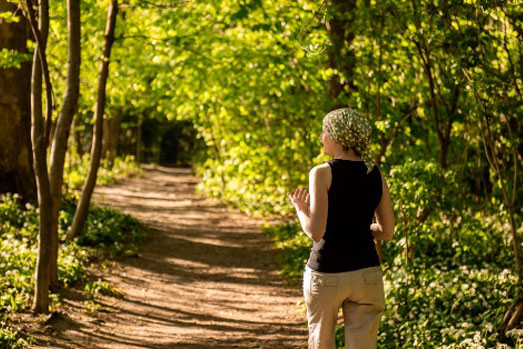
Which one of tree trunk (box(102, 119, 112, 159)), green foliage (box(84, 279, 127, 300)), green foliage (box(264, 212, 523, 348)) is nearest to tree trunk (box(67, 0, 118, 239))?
green foliage (box(84, 279, 127, 300))

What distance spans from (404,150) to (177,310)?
4.06 m

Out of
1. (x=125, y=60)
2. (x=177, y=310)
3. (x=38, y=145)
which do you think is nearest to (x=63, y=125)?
(x=38, y=145)

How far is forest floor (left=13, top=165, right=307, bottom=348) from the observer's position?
7293mm

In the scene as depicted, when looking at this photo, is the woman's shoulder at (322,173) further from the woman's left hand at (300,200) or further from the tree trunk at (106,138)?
the tree trunk at (106,138)

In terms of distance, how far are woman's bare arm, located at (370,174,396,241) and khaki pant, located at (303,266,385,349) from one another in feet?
1.02

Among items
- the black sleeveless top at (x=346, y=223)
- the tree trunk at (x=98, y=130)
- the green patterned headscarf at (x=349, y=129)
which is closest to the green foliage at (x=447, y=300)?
the black sleeveless top at (x=346, y=223)

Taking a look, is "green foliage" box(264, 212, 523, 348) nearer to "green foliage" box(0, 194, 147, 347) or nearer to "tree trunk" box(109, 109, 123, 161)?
"green foliage" box(0, 194, 147, 347)

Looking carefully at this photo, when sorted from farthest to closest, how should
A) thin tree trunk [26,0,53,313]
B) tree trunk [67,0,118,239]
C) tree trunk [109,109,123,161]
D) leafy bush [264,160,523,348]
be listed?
1. tree trunk [109,109,123,161]
2. tree trunk [67,0,118,239]
3. thin tree trunk [26,0,53,313]
4. leafy bush [264,160,523,348]

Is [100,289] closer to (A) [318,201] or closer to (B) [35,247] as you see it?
(B) [35,247]

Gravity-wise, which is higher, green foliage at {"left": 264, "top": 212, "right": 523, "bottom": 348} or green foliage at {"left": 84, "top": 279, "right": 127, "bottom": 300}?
green foliage at {"left": 264, "top": 212, "right": 523, "bottom": 348}

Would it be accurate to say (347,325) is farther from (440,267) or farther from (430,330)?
(440,267)

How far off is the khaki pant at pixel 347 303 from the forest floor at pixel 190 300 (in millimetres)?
3360

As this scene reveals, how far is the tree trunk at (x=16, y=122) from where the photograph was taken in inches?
463

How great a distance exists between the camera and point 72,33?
24.6 ft
